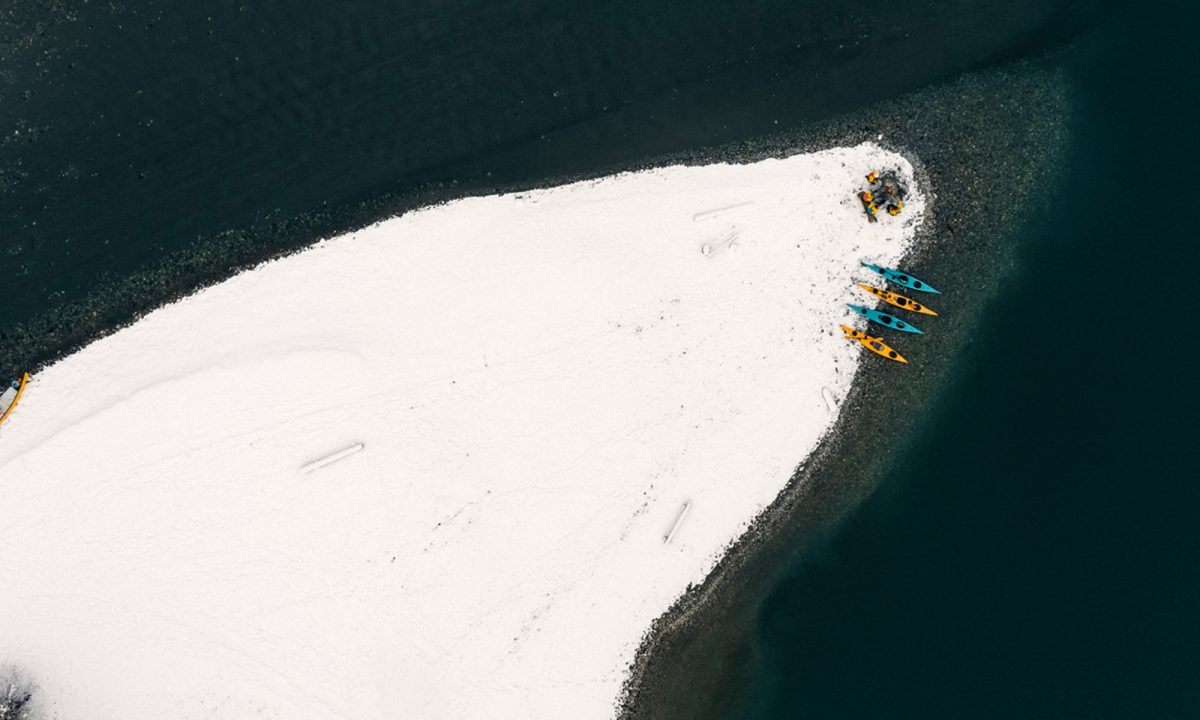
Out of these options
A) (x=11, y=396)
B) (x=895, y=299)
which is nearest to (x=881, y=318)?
(x=895, y=299)

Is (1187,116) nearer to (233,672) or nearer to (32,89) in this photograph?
(233,672)

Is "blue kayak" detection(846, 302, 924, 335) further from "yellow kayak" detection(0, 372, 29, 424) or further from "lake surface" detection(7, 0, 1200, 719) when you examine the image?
"yellow kayak" detection(0, 372, 29, 424)

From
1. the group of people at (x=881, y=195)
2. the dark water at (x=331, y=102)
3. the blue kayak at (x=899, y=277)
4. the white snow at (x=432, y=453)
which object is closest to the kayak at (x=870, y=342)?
the white snow at (x=432, y=453)

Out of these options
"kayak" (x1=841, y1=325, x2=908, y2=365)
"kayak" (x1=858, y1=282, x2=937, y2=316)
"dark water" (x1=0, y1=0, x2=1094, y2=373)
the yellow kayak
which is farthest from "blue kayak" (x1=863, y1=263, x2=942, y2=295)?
the yellow kayak

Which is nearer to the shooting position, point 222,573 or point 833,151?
point 222,573

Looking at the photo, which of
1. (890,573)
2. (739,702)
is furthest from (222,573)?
(890,573)

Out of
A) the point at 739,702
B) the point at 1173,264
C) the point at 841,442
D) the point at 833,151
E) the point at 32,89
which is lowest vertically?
the point at 739,702
